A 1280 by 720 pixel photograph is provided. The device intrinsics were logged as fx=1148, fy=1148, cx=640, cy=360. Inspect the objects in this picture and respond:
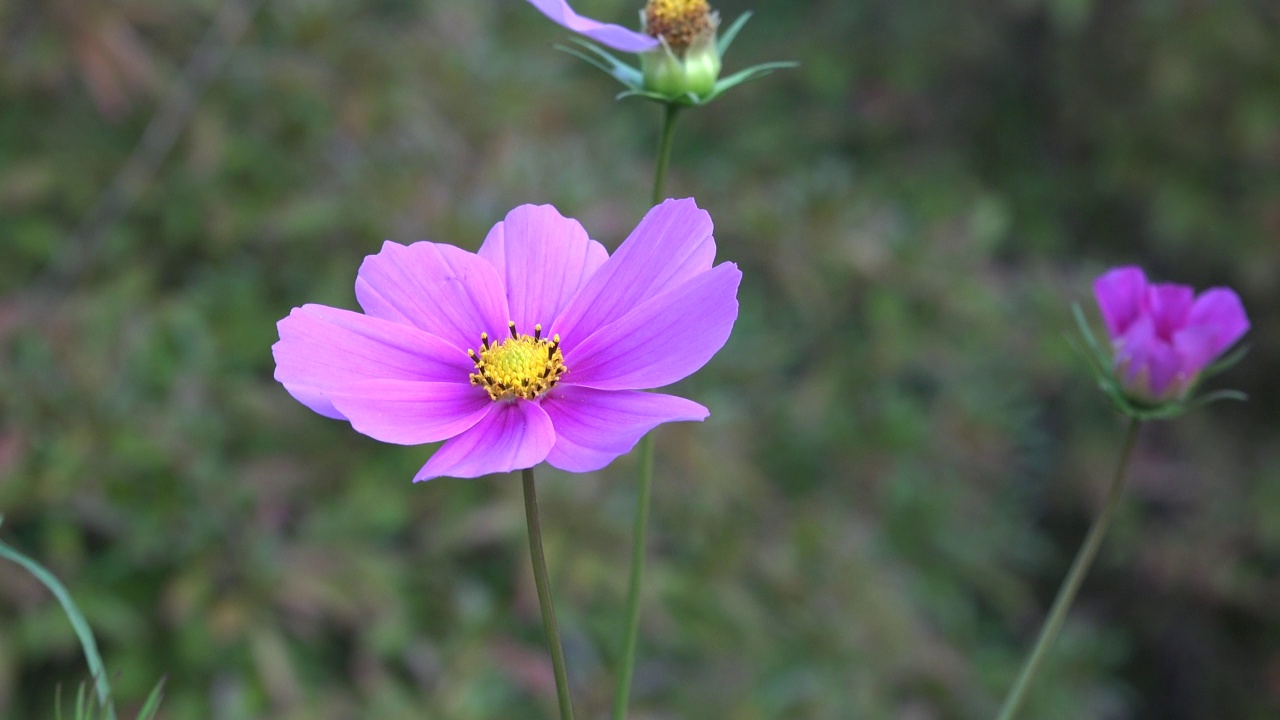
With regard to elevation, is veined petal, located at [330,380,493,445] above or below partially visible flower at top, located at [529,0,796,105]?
below

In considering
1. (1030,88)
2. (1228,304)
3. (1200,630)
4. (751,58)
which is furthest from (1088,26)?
(1228,304)

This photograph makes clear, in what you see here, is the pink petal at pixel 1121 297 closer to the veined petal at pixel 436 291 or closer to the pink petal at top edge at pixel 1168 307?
the pink petal at top edge at pixel 1168 307

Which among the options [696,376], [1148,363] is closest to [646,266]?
[1148,363]

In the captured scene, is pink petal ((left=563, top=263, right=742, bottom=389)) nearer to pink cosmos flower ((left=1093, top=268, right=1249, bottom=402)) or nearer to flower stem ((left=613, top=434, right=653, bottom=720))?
flower stem ((left=613, top=434, right=653, bottom=720))

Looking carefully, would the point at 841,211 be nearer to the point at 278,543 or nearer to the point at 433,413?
the point at 278,543

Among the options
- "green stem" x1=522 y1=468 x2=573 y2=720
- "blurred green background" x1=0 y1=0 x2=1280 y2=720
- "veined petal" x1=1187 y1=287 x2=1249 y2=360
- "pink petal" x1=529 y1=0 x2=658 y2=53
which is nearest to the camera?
"green stem" x1=522 y1=468 x2=573 y2=720

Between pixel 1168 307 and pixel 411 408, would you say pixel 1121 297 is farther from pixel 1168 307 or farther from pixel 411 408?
pixel 411 408

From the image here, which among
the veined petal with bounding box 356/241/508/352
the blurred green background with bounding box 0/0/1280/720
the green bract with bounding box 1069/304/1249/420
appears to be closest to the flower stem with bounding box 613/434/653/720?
the veined petal with bounding box 356/241/508/352

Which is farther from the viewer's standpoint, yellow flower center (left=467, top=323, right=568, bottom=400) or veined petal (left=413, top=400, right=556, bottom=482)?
yellow flower center (left=467, top=323, right=568, bottom=400)
